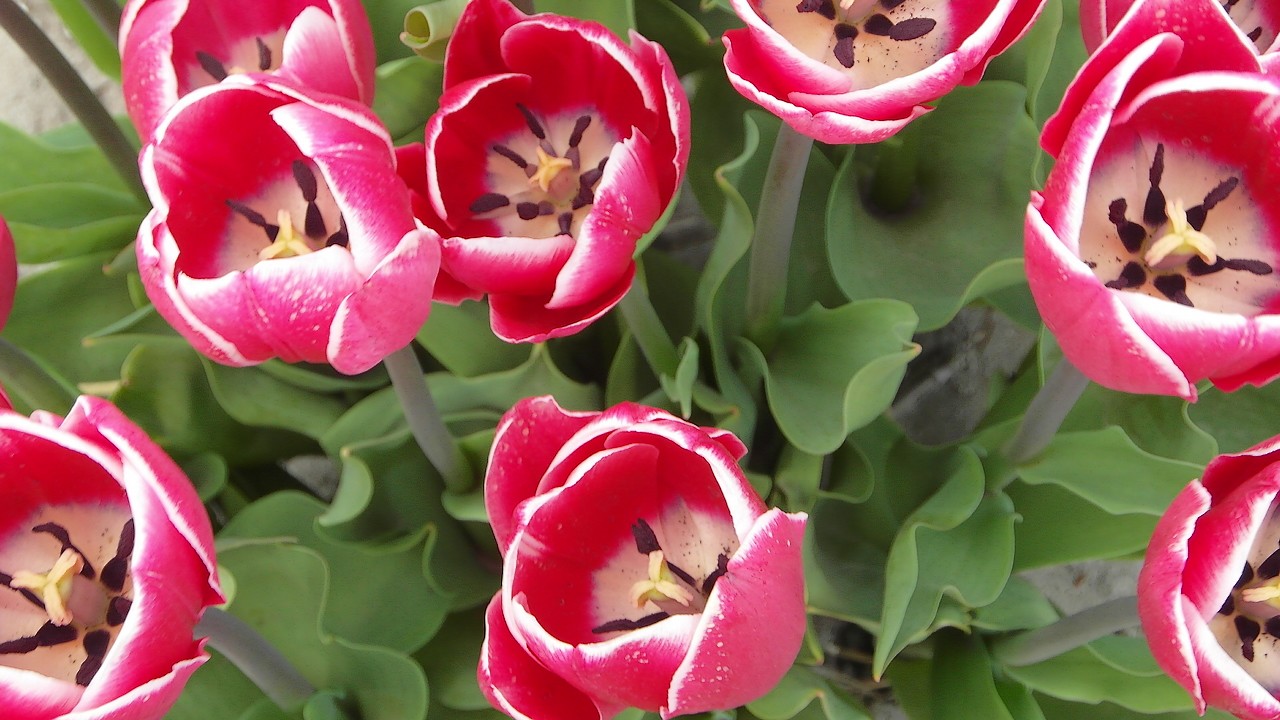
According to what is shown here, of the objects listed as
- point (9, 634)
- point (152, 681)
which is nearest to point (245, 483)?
point (9, 634)

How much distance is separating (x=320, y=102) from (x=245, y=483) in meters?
0.37

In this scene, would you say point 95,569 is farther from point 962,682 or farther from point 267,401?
point 962,682

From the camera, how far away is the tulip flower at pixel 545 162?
393 millimetres

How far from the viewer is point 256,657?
487mm

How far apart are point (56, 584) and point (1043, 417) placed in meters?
0.46

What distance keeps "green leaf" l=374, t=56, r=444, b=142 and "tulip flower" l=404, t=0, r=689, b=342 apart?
0.06 meters

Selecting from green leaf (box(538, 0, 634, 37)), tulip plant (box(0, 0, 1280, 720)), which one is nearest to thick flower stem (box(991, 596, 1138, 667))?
tulip plant (box(0, 0, 1280, 720))

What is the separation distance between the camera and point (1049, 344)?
541 mm

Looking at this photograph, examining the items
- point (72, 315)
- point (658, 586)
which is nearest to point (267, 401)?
point (72, 315)

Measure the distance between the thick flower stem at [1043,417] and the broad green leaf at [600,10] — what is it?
28 cm

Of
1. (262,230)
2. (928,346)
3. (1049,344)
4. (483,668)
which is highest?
(262,230)

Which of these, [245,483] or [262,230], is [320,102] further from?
[245,483]

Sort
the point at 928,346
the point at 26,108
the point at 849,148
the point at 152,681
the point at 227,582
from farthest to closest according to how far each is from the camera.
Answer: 1. the point at 26,108
2. the point at 928,346
3. the point at 849,148
4. the point at 227,582
5. the point at 152,681

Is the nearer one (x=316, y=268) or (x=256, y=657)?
(x=316, y=268)
